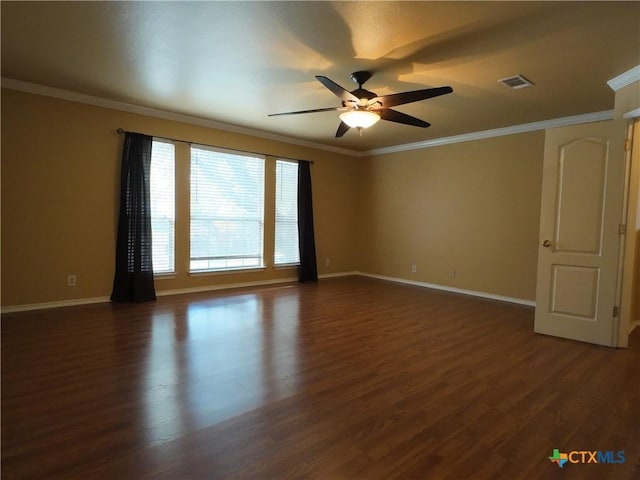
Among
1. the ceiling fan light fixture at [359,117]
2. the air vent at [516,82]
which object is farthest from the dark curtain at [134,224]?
the air vent at [516,82]

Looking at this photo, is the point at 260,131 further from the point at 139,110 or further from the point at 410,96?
the point at 410,96

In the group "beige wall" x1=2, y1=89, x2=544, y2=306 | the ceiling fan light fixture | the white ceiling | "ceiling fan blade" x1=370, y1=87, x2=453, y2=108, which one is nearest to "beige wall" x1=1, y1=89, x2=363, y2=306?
"beige wall" x1=2, y1=89, x2=544, y2=306

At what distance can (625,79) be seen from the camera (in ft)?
10.7

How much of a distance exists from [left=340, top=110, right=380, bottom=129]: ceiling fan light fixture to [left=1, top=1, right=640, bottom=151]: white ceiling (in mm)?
432

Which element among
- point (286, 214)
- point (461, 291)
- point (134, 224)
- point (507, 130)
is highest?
point (507, 130)

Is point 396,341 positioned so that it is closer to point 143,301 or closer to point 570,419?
point 570,419

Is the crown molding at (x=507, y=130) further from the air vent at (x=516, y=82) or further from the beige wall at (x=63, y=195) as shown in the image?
the beige wall at (x=63, y=195)

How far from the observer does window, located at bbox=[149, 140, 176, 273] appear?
488 centimetres

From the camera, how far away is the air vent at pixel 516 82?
3.42 m

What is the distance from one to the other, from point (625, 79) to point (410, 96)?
217 centimetres

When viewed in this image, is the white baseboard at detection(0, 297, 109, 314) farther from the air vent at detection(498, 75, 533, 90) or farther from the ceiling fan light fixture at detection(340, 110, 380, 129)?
the air vent at detection(498, 75, 533, 90)

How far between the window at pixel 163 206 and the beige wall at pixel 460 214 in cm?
385

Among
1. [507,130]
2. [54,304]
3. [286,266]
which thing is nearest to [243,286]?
[286,266]

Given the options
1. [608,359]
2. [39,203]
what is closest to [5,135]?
[39,203]
